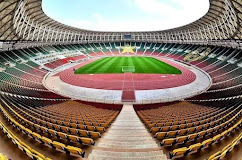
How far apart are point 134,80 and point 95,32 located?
44.3 meters

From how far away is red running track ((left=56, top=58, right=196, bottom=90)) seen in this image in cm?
2916

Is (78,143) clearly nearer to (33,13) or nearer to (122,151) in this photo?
(122,151)

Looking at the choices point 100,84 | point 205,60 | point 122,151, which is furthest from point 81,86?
point 205,60

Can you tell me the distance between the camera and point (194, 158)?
242 inches

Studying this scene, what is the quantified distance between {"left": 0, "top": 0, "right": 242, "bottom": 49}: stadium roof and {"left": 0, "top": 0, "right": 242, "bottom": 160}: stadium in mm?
295

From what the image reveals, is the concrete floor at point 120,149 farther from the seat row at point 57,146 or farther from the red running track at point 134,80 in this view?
the red running track at point 134,80

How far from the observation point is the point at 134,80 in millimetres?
32781

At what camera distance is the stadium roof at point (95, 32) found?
29.3 meters

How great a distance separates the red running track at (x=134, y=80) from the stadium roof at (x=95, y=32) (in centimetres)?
1361

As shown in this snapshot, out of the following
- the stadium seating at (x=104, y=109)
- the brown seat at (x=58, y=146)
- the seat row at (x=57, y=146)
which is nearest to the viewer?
the seat row at (x=57, y=146)

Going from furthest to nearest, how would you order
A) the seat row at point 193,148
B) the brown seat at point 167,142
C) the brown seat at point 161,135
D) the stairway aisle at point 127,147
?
1. the brown seat at point 161,135
2. the brown seat at point 167,142
3. the stairway aisle at point 127,147
4. the seat row at point 193,148

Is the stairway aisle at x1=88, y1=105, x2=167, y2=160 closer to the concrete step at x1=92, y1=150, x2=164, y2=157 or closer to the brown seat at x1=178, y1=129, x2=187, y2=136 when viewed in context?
the concrete step at x1=92, y1=150, x2=164, y2=157

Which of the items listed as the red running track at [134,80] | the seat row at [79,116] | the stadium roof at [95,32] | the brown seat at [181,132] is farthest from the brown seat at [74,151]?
the stadium roof at [95,32]

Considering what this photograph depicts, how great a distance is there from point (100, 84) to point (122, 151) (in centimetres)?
2320
